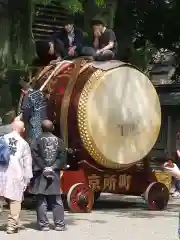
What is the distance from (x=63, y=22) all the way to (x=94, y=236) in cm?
606

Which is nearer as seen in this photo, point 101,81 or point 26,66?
point 101,81

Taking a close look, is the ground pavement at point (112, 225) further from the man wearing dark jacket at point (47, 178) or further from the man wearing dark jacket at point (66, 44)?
the man wearing dark jacket at point (66, 44)

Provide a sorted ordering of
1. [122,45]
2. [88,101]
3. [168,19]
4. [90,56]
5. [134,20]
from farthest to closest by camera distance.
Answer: [168,19]
[134,20]
[122,45]
[90,56]
[88,101]

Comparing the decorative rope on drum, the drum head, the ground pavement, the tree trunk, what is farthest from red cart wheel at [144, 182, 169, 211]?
the tree trunk

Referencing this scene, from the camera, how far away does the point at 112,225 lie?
963 centimetres

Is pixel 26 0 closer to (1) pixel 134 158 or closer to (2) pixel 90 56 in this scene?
(2) pixel 90 56

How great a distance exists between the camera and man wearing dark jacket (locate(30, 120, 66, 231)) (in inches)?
354

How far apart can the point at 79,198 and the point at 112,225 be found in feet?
4.33

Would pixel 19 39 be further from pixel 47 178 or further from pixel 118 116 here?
pixel 47 178

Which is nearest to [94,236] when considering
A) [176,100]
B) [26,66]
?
[26,66]

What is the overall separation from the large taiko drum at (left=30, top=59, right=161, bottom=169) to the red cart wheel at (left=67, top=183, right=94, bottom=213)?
19.7 inches

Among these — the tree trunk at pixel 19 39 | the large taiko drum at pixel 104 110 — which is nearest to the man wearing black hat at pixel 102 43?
the large taiko drum at pixel 104 110

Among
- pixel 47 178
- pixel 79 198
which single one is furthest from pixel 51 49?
pixel 47 178

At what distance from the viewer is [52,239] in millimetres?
8383
